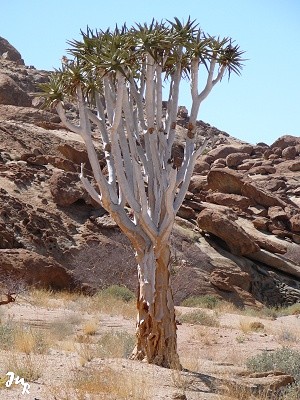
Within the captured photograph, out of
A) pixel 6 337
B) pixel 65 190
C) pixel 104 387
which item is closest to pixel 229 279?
pixel 65 190

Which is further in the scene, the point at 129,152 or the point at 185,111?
the point at 185,111

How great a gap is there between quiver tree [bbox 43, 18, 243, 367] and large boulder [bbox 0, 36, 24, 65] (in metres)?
50.9

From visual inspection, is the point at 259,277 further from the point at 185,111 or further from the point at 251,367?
the point at 185,111

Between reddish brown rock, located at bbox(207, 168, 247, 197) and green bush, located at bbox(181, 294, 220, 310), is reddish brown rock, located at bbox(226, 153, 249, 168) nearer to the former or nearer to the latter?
A: reddish brown rock, located at bbox(207, 168, 247, 197)

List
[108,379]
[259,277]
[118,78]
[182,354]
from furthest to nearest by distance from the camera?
[259,277] < [182,354] < [118,78] < [108,379]

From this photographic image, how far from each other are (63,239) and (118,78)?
14561 mm

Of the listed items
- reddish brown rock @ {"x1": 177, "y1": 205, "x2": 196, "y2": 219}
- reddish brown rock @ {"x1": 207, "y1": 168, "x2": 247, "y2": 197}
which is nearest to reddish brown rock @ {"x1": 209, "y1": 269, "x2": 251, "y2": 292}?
reddish brown rock @ {"x1": 177, "y1": 205, "x2": 196, "y2": 219}

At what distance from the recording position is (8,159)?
93.9 feet

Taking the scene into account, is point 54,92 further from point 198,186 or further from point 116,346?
point 198,186

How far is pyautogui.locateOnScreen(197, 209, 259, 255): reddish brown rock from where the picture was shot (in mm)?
28266

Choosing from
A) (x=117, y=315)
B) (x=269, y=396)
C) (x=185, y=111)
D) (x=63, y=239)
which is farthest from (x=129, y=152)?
(x=185, y=111)

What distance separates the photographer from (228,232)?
28.2 meters

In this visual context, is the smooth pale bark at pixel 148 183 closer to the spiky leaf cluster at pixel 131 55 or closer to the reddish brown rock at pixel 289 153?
the spiky leaf cluster at pixel 131 55

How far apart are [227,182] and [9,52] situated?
107 feet
